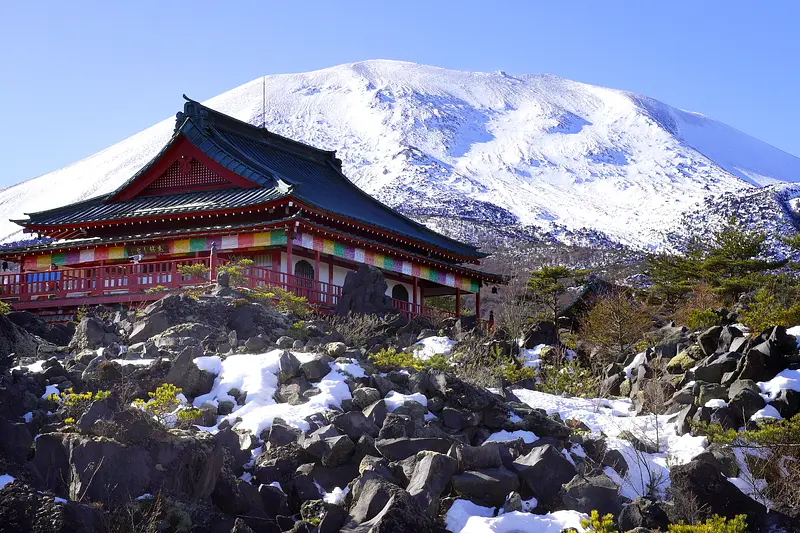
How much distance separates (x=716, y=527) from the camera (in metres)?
11.0

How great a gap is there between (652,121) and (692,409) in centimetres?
13952

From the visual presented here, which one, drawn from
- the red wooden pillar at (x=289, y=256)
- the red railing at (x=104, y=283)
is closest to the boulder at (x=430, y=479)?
the red railing at (x=104, y=283)

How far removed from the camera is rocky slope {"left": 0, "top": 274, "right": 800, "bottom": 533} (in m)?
11.0

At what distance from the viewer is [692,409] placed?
1558 centimetres

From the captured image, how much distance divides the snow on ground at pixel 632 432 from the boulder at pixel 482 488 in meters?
2.08

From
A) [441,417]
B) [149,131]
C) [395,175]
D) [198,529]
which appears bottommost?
[198,529]

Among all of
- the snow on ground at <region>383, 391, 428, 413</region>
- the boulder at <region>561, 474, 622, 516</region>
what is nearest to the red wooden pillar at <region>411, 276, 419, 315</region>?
the snow on ground at <region>383, 391, 428, 413</region>

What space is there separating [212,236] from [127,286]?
351cm

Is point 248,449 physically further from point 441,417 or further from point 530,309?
point 530,309

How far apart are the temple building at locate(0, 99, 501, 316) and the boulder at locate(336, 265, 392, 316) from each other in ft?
2.83

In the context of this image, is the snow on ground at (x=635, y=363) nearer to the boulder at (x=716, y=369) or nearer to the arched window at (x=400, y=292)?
the boulder at (x=716, y=369)

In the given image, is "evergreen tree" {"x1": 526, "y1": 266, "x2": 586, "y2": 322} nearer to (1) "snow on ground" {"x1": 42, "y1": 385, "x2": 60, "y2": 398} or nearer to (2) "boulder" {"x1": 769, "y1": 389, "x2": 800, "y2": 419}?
(2) "boulder" {"x1": 769, "y1": 389, "x2": 800, "y2": 419}

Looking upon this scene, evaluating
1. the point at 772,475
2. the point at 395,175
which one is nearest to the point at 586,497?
the point at 772,475

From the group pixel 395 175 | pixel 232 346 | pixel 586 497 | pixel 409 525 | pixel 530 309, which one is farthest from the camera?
pixel 395 175
